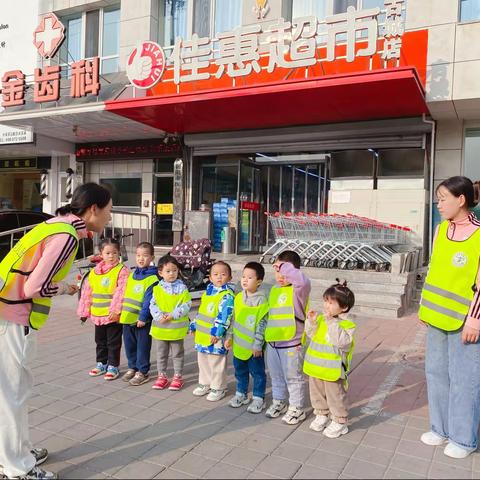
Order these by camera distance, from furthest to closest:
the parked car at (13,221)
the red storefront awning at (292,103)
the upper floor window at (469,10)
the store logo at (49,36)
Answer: the store logo at (49,36)
the upper floor window at (469,10)
the parked car at (13,221)
the red storefront awning at (292,103)

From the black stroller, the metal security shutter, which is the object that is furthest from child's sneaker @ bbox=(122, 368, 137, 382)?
the metal security shutter

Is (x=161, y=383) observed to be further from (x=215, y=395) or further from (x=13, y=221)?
(x=13, y=221)

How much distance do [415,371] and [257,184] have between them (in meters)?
10.1

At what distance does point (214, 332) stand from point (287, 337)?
2.29 feet

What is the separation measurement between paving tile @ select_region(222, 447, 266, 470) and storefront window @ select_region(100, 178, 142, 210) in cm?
1284

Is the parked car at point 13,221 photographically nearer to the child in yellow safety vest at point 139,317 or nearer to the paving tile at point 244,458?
the child in yellow safety vest at point 139,317

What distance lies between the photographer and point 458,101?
374 inches

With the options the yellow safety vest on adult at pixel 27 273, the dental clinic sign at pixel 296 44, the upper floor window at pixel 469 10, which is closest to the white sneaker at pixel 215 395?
the yellow safety vest on adult at pixel 27 273

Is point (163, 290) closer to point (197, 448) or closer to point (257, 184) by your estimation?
point (197, 448)

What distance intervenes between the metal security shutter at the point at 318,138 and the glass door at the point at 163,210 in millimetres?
1731

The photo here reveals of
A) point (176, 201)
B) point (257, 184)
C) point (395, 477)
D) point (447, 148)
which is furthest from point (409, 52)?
point (395, 477)

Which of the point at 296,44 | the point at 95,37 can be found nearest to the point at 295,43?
the point at 296,44

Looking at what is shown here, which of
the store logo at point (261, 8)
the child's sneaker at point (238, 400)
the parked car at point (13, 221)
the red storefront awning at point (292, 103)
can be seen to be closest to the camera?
the child's sneaker at point (238, 400)

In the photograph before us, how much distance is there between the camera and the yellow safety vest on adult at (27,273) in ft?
8.88
